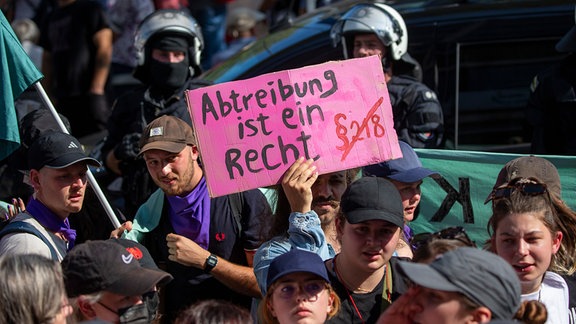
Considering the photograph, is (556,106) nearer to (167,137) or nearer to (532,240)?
(532,240)

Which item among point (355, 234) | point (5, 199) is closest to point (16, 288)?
point (355, 234)

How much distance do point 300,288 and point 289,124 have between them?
39.5 inches

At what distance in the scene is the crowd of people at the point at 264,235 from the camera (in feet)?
13.6

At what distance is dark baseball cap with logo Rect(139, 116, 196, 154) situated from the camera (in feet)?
19.1

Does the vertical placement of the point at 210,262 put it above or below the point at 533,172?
below

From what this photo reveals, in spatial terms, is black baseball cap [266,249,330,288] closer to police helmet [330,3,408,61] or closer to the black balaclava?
police helmet [330,3,408,61]

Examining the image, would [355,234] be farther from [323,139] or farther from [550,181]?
[550,181]

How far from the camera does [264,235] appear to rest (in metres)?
5.77

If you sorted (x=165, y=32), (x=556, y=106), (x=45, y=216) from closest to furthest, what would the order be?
(x=45, y=216)
(x=556, y=106)
(x=165, y=32)

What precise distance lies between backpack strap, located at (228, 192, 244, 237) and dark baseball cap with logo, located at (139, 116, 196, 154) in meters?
0.35

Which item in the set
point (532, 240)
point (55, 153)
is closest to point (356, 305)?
point (532, 240)

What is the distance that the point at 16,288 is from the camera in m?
4.11

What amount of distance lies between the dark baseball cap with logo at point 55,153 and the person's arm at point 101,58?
478 centimetres

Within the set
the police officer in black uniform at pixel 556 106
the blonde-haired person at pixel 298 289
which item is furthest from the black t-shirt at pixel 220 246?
the police officer in black uniform at pixel 556 106
